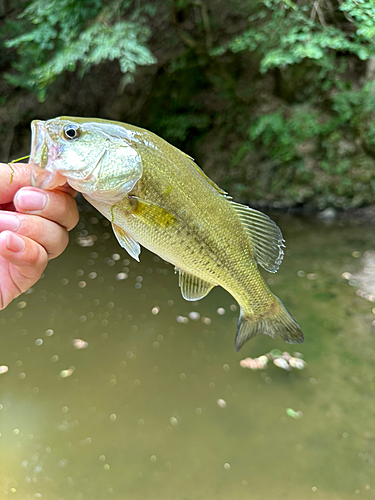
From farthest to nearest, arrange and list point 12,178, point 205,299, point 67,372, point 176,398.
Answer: point 205,299
point 67,372
point 176,398
point 12,178

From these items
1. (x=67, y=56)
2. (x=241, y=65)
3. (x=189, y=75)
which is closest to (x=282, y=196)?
(x=241, y=65)

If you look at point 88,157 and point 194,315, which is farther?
point 194,315

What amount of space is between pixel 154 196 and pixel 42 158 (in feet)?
1.32

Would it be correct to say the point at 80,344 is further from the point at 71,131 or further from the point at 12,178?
the point at 71,131

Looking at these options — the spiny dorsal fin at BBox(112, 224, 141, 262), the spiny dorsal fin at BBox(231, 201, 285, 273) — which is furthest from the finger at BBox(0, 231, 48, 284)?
the spiny dorsal fin at BBox(231, 201, 285, 273)

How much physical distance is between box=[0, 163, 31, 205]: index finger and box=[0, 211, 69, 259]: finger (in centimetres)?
13

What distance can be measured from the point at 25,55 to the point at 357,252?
6.91m

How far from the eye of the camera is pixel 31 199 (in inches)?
55.5

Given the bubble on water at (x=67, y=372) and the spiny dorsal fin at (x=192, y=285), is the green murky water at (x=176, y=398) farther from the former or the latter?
the spiny dorsal fin at (x=192, y=285)

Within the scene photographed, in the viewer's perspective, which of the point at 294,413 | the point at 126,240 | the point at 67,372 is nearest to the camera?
the point at 126,240

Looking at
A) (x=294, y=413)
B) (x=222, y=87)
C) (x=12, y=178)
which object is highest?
(x=12, y=178)

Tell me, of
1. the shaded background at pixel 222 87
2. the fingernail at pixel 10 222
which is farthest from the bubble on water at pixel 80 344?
the shaded background at pixel 222 87

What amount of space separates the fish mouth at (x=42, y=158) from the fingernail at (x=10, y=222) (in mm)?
218

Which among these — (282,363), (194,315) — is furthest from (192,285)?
(194,315)
